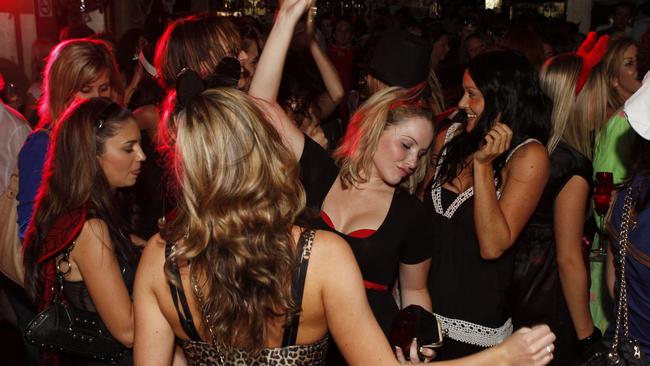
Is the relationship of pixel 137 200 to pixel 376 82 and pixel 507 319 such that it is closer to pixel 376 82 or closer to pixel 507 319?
pixel 376 82

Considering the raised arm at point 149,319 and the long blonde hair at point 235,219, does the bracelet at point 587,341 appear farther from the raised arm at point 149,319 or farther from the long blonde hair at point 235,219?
the raised arm at point 149,319

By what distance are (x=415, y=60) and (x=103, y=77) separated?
5.32ft

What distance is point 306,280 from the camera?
1609 mm

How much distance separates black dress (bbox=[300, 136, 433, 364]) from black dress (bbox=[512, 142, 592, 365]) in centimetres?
58

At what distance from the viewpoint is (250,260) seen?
1607 millimetres

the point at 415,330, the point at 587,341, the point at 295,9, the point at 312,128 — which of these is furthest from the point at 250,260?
the point at 312,128

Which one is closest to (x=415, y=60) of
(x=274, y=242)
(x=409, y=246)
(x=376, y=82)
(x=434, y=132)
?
(x=376, y=82)

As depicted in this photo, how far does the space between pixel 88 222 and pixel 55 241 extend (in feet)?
0.40

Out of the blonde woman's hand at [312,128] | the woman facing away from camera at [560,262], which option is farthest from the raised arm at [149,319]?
the blonde woman's hand at [312,128]

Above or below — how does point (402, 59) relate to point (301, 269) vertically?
above

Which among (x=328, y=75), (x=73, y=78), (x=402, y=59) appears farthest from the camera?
(x=328, y=75)

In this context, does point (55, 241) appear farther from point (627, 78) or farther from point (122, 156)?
point (627, 78)

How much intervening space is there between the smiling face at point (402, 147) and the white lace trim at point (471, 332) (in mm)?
630

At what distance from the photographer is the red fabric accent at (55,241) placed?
2.25m
